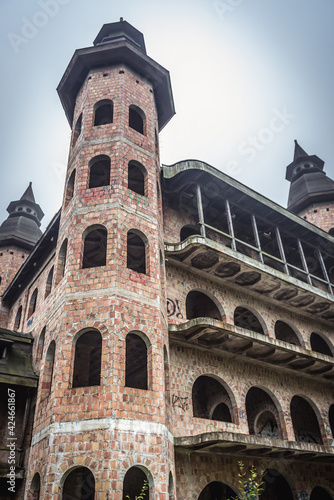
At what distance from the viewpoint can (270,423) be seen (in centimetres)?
1833

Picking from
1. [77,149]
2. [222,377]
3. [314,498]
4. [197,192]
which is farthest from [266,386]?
[77,149]

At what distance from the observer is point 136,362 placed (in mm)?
16672

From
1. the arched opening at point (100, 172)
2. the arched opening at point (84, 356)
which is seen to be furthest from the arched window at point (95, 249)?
the arched opening at point (84, 356)

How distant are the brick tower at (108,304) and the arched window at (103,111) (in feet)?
0.19

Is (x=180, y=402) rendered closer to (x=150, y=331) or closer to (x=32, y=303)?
(x=150, y=331)

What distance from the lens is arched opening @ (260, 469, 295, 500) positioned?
1534 centimetres

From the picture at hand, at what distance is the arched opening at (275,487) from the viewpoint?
15.3 m

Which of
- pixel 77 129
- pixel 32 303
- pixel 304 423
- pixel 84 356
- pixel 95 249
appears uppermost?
pixel 77 129

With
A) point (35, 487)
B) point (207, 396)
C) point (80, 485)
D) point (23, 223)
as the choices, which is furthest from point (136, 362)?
point (23, 223)

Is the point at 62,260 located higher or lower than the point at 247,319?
lower

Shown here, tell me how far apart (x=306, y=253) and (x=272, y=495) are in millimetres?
11351

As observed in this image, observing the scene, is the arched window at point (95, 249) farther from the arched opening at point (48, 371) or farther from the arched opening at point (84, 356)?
the arched opening at point (48, 371)

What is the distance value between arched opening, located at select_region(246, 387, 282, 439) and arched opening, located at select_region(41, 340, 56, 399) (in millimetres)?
9076

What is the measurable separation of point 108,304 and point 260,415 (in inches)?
393
